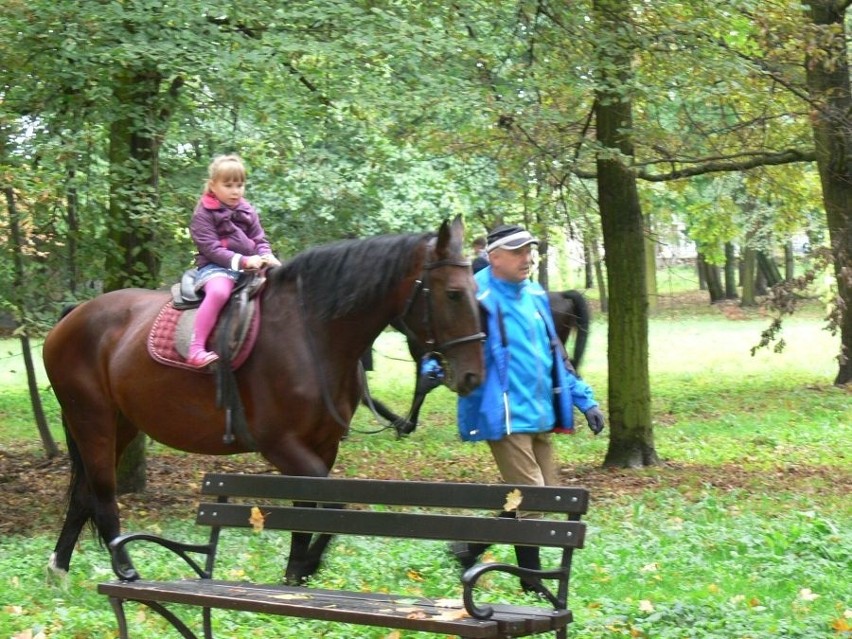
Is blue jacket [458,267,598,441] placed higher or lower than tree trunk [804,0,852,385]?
lower

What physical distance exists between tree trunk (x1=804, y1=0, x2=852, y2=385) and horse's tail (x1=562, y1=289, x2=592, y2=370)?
2.62 meters

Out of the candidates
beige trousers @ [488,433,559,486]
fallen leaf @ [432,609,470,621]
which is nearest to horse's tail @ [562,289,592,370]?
beige trousers @ [488,433,559,486]

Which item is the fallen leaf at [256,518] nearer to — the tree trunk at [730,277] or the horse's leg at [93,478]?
the horse's leg at [93,478]

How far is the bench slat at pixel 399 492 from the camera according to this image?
478 cm

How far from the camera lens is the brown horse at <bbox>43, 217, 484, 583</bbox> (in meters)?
6.69

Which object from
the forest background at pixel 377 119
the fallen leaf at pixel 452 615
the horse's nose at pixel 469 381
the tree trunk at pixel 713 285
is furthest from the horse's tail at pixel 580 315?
the tree trunk at pixel 713 285

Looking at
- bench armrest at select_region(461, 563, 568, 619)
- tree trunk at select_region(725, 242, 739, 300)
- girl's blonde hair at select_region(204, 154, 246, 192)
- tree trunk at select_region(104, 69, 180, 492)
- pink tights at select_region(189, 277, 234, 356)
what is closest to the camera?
bench armrest at select_region(461, 563, 568, 619)

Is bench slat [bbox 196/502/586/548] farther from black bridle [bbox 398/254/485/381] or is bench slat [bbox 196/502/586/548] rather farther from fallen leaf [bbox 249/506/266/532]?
black bridle [bbox 398/254/485/381]

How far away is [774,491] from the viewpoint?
11.6 meters

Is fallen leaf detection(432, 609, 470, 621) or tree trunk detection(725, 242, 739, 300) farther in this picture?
tree trunk detection(725, 242, 739, 300)

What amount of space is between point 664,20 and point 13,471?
29.7 feet

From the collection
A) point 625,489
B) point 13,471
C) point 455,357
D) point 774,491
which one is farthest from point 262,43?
point 13,471

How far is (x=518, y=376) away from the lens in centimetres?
668

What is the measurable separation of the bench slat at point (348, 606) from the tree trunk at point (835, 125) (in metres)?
8.23
